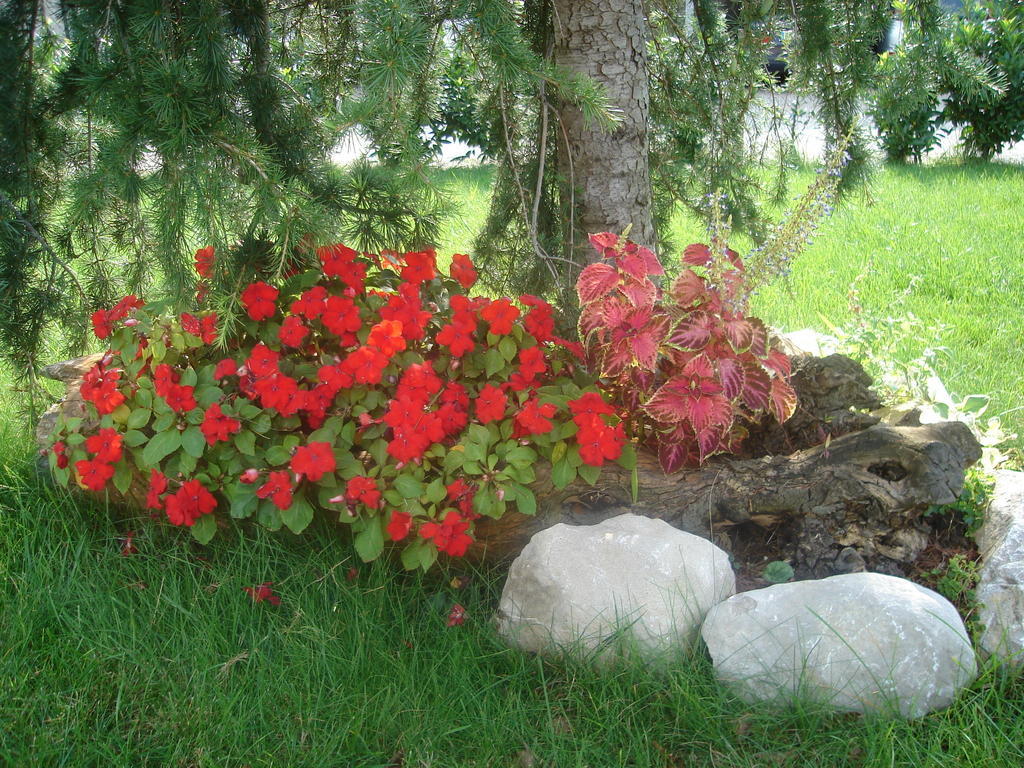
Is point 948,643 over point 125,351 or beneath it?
beneath

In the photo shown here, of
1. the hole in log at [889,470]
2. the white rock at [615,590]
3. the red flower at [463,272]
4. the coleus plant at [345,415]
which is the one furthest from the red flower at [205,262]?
the hole in log at [889,470]

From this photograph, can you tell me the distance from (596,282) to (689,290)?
0.24 meters

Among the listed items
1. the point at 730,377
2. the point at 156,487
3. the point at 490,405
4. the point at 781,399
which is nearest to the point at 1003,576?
the point at 781,399

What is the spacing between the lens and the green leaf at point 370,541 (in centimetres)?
226

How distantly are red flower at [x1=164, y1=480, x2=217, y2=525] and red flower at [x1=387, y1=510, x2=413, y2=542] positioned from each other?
495 mm

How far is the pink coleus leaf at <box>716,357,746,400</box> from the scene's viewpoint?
7.31ft

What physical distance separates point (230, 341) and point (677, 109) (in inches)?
75.9

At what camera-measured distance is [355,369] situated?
229 centimetres

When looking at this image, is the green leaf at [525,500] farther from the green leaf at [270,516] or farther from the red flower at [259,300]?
the red flower at [259,300]

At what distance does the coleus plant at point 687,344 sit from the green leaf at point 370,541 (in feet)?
2.41

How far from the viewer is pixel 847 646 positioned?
2.01m

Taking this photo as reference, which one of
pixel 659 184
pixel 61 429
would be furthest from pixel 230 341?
pixel 659 184

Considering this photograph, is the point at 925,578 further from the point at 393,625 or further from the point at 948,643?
the point at 393,625

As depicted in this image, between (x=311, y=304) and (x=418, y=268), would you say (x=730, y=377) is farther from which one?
(x=311, y=304)
